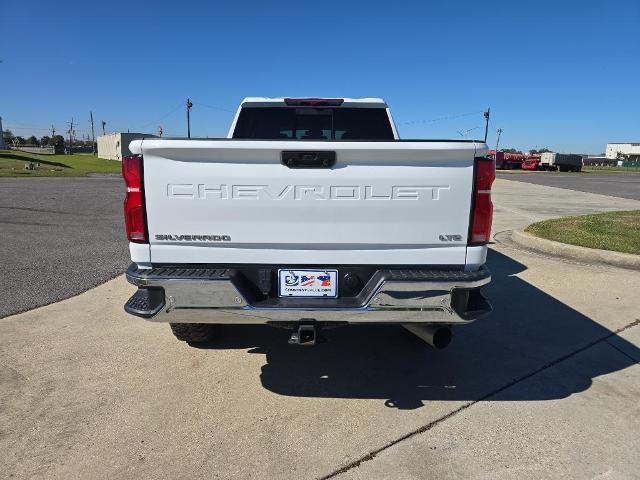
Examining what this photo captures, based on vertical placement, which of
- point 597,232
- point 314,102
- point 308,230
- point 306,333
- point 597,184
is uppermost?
point 314,102

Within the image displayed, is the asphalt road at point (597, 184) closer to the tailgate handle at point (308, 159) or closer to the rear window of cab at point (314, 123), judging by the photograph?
the rear window of cab at point (314, 123)

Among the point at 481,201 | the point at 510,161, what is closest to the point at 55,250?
the point at 481,201

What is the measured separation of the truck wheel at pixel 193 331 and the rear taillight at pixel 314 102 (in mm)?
2454

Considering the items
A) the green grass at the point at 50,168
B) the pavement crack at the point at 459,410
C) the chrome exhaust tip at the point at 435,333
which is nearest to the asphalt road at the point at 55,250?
the pavement crack at the point at 459,410

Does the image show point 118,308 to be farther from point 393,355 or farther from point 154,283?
point 393,355

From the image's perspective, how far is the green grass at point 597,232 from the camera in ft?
24.1

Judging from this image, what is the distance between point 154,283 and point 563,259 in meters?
6.54

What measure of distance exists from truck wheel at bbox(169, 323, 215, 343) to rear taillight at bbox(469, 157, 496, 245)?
2.14 metres

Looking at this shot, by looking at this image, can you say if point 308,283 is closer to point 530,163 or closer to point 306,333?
point 306,333

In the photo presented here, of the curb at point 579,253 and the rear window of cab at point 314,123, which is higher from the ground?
the rear window of cab at point 314,123

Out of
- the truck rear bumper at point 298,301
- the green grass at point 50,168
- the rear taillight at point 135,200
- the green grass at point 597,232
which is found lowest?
the green grass at point 50,168

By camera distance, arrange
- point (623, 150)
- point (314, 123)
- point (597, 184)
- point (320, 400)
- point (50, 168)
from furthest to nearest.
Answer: point (623, 150), point (50, 168), point (597, 184), point (314, 123), point (320, 400)

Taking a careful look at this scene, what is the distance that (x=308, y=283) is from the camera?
2.80 metres

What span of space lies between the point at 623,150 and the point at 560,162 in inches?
5067
